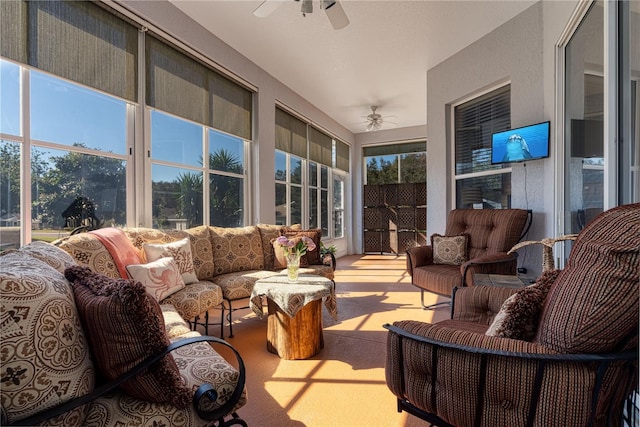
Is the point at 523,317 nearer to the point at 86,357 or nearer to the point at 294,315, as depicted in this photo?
the point at 86,357

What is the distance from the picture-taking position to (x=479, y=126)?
13.5 feet

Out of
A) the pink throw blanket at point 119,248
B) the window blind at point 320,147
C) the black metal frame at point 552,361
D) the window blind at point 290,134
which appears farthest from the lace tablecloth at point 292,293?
the window blind at point 320,147

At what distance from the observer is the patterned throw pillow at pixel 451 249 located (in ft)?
11.5

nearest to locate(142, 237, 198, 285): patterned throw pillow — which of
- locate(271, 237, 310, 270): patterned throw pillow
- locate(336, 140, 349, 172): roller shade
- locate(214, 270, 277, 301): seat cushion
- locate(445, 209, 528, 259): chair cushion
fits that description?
locate(214, 270, 277, 301): seat cushion

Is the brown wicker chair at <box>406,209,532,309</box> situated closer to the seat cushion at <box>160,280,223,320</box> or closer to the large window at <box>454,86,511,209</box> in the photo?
the large window at <box>454,86,511,209</box>

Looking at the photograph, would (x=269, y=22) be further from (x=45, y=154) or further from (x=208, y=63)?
(x=45, y=154)

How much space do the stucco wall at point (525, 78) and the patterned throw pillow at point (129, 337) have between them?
10.7 ft

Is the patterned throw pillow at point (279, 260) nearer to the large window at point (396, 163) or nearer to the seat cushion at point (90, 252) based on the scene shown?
the seat cushion at point (90, 252)

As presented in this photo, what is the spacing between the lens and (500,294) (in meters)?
1.68

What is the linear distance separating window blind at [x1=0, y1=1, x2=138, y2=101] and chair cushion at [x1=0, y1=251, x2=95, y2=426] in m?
1.91

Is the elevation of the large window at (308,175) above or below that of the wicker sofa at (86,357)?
above

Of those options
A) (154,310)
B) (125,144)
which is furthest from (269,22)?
(154,310)

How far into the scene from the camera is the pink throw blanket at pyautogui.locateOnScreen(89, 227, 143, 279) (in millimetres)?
2176

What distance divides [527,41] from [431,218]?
2.46 metres
